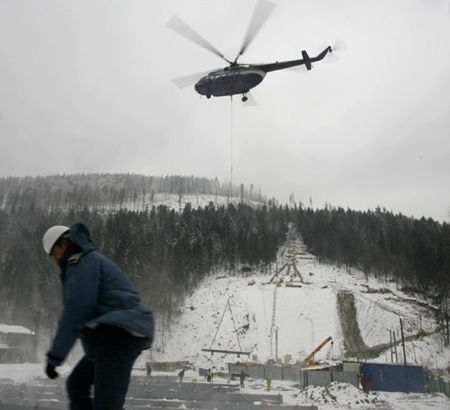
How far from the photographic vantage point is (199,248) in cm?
7062

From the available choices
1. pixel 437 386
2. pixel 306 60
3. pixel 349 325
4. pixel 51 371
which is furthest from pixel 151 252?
pixel 51 371

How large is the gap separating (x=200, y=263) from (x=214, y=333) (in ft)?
64.8

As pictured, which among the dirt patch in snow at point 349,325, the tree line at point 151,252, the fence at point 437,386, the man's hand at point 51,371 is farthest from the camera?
the tree line at point 151,252

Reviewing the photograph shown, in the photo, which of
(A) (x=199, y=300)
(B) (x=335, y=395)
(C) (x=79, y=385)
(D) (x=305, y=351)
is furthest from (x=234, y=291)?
(C) (x=79, y=385)

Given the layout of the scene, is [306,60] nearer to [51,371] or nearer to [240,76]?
[240,76]

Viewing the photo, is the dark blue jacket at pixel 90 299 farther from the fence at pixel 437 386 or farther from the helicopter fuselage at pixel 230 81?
the fence at pixel 437 386

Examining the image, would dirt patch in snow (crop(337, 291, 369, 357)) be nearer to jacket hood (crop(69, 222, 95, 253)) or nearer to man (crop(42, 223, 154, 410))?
man (crop(42, 223, 154, 410))

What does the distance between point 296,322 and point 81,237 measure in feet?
170

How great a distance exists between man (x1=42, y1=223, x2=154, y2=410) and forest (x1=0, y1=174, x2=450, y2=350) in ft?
146

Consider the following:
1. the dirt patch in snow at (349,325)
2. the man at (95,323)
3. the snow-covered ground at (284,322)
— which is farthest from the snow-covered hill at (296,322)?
the man at (95,323)

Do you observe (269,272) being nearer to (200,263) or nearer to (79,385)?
(200,263)

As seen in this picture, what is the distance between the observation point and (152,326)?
2523 mm

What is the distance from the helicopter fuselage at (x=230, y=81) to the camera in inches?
534

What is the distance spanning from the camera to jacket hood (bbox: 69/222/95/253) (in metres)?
2.53
